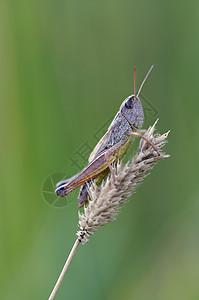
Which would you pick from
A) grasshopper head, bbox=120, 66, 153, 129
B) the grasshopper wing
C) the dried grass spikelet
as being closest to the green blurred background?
the grasshopper wing

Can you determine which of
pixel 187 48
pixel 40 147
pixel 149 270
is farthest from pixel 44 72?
pixel 149 270

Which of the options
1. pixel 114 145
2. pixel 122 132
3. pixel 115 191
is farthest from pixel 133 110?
pixel 115 191

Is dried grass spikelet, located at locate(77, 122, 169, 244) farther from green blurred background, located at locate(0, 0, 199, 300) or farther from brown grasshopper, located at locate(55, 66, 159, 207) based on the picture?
green blurred background, located at locate(0, 0, 199, 300)

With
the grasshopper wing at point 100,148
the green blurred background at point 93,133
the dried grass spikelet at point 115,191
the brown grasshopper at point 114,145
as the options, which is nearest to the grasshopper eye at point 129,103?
→ the brown grasshopper at point 114,145

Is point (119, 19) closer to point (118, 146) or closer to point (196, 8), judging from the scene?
point (196, 8)

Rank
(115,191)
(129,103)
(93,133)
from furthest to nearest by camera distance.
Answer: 1. (93,133)
2. (129,103)
3. (115,191)

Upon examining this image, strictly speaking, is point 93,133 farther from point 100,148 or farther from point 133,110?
point 133,110

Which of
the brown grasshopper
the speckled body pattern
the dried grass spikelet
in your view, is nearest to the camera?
the dried grass spikelet
